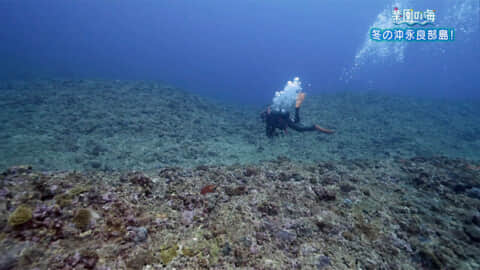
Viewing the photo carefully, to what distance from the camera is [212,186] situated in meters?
4.94

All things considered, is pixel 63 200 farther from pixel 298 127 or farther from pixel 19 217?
pixel 298 127

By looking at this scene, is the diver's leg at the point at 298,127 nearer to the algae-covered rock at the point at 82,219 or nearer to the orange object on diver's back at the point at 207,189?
the orange object on diver's back at the point at 207,189

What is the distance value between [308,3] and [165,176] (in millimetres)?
Answer: 139140

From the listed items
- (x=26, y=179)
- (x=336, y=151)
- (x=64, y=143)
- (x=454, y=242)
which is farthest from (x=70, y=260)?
(x=336, y=151)

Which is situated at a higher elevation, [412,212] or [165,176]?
[165,176]

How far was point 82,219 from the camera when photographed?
9.73 ft

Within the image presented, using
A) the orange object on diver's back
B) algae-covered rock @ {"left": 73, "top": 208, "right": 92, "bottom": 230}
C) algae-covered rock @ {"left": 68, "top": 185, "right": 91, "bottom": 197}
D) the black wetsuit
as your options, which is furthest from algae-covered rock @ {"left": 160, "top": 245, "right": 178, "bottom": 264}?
the black wetsuit

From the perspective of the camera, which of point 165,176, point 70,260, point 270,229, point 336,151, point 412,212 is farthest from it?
point 336,151

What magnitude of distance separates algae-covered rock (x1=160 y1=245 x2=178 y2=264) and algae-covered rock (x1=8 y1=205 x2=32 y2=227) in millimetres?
1759

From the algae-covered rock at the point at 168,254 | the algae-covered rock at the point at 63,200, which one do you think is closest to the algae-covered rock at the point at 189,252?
the algae-covered rock at the point at 168,254

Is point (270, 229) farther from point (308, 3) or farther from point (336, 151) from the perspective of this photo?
point (308, 3)

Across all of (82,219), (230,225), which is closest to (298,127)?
(230,225)

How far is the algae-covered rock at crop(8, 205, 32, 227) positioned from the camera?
8.67ft

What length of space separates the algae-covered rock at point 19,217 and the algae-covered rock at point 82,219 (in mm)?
493
